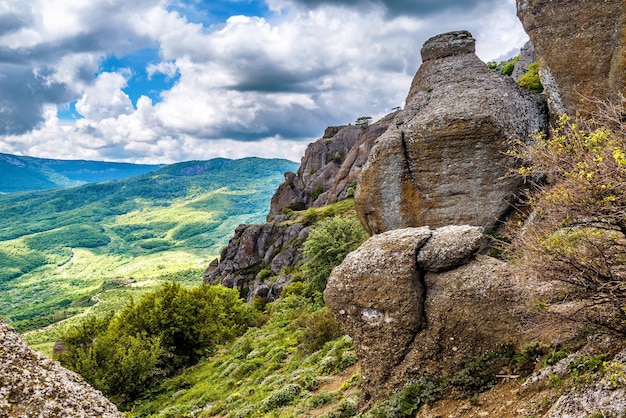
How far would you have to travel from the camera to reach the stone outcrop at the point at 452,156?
21.6 metres

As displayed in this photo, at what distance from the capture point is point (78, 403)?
629 cm

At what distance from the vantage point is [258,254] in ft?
338

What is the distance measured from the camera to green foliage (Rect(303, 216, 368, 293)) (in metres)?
39.1

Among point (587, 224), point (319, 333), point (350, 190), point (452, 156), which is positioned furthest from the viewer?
point (350, 190)

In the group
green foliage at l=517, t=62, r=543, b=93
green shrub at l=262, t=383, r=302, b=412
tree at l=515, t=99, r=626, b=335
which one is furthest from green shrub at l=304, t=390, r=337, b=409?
green foliage at l=517, t=62, r=543, b=93

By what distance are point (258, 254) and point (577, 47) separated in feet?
292

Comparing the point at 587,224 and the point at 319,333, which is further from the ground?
the point at 587,224

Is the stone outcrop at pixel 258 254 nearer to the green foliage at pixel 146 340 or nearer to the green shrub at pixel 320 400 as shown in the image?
the green foliage at pixel 146 340

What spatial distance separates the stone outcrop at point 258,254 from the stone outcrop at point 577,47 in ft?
224

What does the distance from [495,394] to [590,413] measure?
12.6 feet

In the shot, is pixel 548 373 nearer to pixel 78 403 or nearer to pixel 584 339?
pixel 584 339

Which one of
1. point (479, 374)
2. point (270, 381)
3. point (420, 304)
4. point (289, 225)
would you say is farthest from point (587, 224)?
point (289, 225)

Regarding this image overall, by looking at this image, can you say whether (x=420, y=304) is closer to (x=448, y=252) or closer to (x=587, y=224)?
(x=448, y=252)

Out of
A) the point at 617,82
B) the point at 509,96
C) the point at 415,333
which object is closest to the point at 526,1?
the point at 509,96
